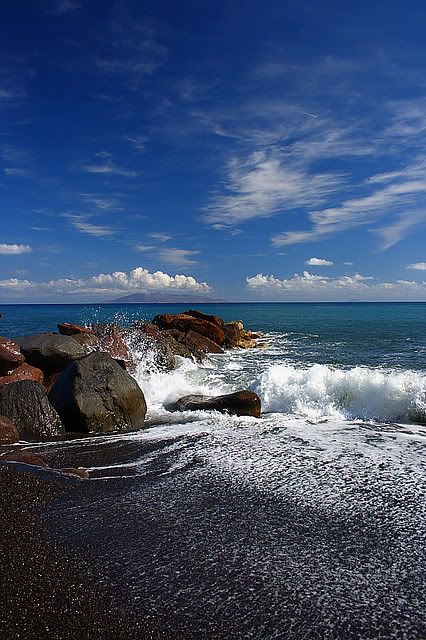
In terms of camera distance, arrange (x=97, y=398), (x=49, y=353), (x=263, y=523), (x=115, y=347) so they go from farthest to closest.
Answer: (x=115, y=347), (x=49, y=353), (x=97, y=398), (x=263, y=523)

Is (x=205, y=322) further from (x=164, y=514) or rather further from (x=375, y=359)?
(x=164, y=514)

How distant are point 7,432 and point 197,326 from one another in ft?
75.3

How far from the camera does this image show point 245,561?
465 centimetres

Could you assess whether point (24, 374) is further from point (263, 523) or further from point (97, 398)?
point (263, 523)

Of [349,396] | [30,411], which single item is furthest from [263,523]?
[349,396]

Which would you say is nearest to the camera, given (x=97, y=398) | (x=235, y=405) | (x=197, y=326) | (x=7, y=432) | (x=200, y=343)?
(x=7, y=432)

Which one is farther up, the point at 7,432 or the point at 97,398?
the point at 97,398

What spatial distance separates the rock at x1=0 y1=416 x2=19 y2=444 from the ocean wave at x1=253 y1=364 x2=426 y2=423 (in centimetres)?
675

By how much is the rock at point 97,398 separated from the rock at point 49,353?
9.90ft

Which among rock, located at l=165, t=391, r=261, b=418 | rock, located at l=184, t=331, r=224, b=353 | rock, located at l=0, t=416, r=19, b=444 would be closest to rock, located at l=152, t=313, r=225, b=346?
rock, located at l=184, t=331, r=224, b=353

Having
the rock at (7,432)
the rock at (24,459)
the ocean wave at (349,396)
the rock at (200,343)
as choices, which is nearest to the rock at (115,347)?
the ocean wave at (349,396)

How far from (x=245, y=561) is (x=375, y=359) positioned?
799 inches

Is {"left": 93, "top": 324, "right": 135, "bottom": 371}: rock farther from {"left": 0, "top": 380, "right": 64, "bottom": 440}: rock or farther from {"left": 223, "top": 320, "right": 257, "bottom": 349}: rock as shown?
{"left": 223, "top": 320, "right": 257, "bottom": 349}: rock

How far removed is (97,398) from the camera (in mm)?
A: 10711
